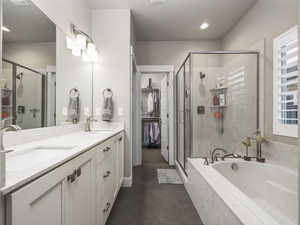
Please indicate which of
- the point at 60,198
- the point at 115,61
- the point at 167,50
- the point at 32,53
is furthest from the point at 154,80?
the point at 60,198

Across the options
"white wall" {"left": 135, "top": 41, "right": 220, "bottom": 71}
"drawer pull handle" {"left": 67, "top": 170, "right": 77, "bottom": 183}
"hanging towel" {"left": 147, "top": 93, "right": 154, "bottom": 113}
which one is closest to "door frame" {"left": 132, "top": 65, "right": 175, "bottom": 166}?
"white wall" {"left": 135, "top": 41, "right": 220, "bottom": 71}

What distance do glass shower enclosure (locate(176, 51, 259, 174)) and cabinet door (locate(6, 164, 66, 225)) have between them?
1.79 metres

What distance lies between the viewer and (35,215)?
1.96ft

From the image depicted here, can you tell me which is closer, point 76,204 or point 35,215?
point 35,215

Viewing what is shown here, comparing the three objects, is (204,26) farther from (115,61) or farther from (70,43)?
(70,43)

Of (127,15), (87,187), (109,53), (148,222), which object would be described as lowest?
(148,222)

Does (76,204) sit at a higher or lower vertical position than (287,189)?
higher

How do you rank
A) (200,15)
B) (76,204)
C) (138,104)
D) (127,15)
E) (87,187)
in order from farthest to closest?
(138,104) < (200,15) < (127,15) < (87,187) < (76,204)

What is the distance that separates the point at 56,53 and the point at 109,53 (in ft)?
2.96

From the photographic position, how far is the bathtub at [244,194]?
3.06 ft

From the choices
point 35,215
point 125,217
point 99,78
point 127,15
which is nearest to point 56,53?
point 99,78

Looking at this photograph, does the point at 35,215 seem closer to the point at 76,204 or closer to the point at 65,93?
the point at 76,204

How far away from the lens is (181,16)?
2.59 m

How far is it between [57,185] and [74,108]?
147cm
